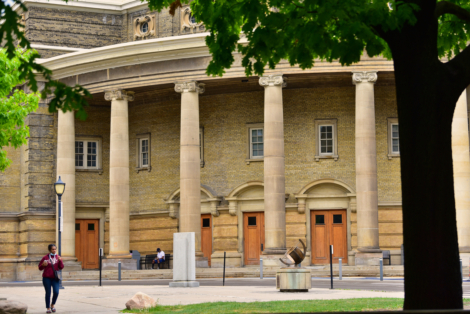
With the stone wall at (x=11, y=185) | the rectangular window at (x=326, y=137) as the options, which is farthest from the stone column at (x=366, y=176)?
the stone wall at (x=11, y=185)

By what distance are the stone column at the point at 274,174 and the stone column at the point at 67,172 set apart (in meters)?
10.9

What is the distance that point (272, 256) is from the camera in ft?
115

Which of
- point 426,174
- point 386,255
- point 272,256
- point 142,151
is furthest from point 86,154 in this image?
point 426,174

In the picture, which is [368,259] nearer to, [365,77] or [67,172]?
[365,77]

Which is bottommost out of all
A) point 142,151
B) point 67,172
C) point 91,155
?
point 67,172

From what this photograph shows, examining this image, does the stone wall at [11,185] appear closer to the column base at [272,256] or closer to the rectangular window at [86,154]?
the rectangular window at [86,154]

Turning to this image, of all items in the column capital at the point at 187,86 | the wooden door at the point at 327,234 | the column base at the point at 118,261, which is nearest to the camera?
the column capital at the point at 187,86

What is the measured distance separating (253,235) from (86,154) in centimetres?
1127

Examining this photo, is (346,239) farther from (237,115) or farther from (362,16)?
(362,16)

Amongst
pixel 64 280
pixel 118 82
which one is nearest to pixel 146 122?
pixel 118 82

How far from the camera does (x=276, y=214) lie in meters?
35.2

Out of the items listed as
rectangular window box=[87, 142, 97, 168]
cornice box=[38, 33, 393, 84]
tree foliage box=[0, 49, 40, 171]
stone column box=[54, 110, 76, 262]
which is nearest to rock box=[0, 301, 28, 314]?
tree foliage box=[0, 49, 40, 171]

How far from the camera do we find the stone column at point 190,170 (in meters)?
36.1

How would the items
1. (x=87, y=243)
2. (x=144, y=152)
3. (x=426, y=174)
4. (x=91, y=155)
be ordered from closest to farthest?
(x=426, y=174), (x=87, y=243), (x=144, y=152), (x=91, y=155)
